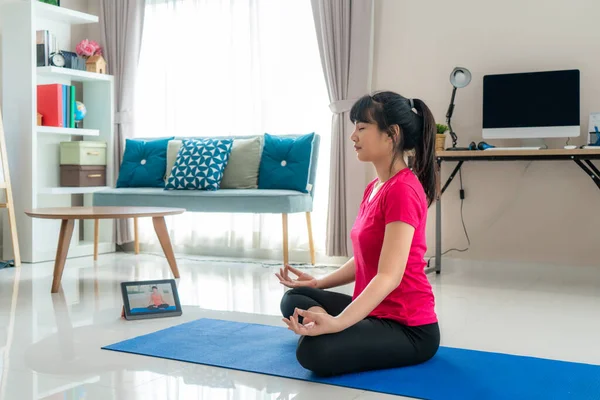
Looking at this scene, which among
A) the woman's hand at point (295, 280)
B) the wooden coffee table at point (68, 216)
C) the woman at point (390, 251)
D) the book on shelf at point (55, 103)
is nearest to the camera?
the woman at point (390, 251)

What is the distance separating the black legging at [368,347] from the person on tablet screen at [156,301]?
1.07 m

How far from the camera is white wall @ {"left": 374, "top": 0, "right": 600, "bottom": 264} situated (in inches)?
158

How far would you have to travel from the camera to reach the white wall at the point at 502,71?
402cm

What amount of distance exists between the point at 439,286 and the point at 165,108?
2656 mm

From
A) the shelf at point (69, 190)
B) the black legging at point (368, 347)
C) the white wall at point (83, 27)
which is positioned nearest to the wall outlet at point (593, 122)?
the black legging at point (368, 347)

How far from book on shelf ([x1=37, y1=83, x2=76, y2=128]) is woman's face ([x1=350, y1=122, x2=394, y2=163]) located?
347 centimetres

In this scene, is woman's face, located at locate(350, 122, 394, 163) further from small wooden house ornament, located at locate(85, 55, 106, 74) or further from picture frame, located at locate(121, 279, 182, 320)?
small wooden house ornament, located at locate(85, 55, 106, 74)

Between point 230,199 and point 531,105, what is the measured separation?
73.4 inches

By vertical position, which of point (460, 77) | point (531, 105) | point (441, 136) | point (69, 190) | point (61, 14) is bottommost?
point (69, 190)

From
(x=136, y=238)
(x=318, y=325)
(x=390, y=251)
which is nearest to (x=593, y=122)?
(x=390, y=251)

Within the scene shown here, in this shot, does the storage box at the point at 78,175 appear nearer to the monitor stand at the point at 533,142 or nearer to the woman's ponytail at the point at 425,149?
the monitor stand at the point at 533,142

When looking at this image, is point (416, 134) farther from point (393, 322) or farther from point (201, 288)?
point (201, 288)

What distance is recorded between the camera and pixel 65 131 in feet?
16.4

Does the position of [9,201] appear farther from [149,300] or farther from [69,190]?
[149,300]
